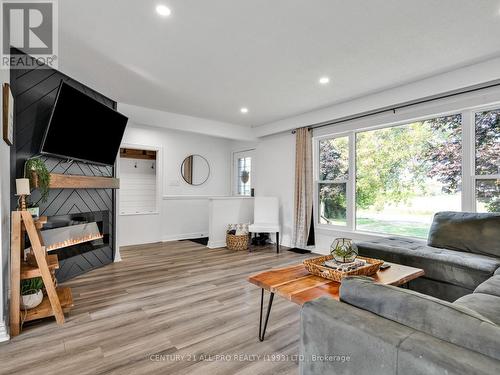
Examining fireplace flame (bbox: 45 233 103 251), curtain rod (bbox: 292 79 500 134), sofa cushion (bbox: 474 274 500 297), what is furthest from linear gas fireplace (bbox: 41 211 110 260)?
sofa cushion (bbox: 474 274 500 297)

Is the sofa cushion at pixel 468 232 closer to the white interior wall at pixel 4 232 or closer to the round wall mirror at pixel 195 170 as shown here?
the white interior wall at pixel 4 232

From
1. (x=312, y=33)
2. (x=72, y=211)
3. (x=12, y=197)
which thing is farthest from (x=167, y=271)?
(x=312, y=33)

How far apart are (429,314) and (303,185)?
3903 mm

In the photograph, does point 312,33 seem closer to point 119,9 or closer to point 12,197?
point 119,9

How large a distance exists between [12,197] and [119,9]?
2013 millimetres

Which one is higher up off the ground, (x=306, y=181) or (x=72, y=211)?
(x=306, y=181)

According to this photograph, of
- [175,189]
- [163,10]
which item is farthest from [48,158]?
[175,189]

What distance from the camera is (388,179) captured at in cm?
391

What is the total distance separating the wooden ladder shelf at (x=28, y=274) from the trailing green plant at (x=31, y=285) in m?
0.13

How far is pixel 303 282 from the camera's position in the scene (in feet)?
6.16

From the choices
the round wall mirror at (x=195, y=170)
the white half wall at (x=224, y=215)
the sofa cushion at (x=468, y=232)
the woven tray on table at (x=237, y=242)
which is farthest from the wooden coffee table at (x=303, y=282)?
the round wall mirror at (x=195, y=170)

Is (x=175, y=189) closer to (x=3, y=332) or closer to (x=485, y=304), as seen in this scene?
(x=3, y=332)

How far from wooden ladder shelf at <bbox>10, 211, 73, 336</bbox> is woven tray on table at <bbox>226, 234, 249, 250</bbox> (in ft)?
9.31

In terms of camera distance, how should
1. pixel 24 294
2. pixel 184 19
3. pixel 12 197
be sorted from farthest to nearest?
pixel 12 197, pixel 24 294, pixel 184 19
